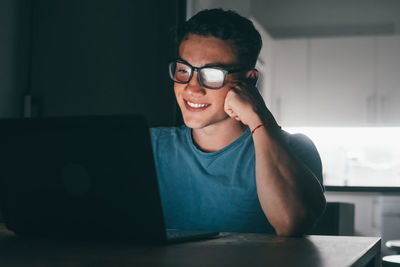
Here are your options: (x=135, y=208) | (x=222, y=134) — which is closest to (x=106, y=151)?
(x=135, y=208)

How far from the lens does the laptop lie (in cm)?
77

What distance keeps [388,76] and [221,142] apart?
126 inches

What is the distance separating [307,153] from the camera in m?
1.40

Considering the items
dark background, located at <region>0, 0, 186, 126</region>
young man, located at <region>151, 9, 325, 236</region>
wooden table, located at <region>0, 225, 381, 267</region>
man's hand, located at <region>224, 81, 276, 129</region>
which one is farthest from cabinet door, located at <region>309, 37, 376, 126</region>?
wooden table, located at <region>0, 225, 381, 267</region>

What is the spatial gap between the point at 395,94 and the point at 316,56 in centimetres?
73

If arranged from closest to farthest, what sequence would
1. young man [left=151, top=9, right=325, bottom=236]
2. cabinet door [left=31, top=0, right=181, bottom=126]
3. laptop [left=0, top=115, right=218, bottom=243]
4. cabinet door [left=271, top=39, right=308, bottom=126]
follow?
laptop [left=0, top=115, right=218, bottom=243], young man [left=151, top=9, right=325, bottom=236], cabinet door [left=31, top=0, right=181, bottom=126], cabinet door [left=271, top=39, right=308, bottom=126]

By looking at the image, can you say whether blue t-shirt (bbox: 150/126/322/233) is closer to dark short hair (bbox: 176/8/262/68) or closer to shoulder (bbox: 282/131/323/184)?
shoulder (bbox: 282/131/323/184)

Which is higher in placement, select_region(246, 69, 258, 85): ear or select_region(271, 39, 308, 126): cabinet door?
select_region(271, 39, 308, 126): cabinet door

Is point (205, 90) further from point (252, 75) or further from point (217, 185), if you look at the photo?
point (217, 185)

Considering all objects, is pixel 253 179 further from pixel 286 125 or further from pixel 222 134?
pixel 286 125

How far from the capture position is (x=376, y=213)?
3.89 metres

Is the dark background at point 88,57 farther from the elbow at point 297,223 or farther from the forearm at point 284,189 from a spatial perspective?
the elbow at point 297,223

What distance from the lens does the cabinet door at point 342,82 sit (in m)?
4.33

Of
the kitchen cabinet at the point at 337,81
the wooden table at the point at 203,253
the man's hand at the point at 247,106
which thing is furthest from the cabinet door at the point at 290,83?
the wooden table at the point at 203,253
